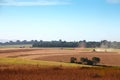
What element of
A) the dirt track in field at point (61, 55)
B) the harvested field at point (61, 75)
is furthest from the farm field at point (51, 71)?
the dirt track in field at point (61, 55)

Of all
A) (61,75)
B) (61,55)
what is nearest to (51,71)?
(61,75)

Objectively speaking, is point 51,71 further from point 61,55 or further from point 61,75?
point 61,55

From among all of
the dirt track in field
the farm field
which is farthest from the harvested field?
the dirt track in field

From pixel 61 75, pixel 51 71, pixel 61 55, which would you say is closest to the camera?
pixel 61 75

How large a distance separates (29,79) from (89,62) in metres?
54.1

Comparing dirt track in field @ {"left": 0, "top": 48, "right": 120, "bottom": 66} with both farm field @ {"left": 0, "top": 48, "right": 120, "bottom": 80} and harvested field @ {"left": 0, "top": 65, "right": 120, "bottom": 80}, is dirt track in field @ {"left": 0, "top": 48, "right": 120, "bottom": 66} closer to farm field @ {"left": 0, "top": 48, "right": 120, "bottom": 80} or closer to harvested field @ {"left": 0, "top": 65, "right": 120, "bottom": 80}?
farm field @ {"left": 0, "top": 48, "right": 120, "bottom": 80}

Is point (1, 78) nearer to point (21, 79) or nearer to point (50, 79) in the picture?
point (21, 79)

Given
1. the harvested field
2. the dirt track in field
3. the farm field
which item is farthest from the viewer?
the dirt track in field

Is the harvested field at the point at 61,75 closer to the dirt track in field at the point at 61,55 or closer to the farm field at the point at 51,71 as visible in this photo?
the farm field at the point at 51,71

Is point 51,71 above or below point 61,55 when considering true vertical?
above

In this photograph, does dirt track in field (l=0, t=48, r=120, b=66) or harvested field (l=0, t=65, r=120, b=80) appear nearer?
harvested field (l=0, t=65, r=120, b=80)

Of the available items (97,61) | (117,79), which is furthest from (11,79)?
(97,61)

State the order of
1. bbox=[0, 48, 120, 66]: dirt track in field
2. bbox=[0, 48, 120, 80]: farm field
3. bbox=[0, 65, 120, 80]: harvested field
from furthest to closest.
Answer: bbox=[0, 48, 120, 66]: dirt track in field
bbox=[0, 48, 120, 80]: farm field
bbox=[0, 65, 120, 80]: harvested field

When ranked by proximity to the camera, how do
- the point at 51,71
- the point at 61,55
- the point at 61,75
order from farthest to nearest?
the point at 61,55
the point at 51,71
the point at 61,75
